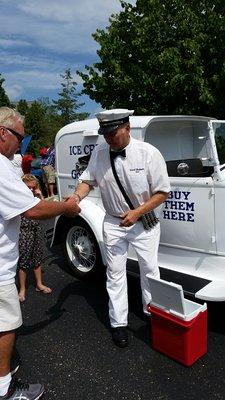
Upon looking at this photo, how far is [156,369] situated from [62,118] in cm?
4747

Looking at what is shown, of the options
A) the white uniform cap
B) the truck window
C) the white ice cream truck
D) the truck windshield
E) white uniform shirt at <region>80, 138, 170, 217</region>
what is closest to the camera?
the white uniform cap

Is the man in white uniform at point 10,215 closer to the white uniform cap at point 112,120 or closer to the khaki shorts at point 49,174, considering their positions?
the white uniform cap at point 112,120

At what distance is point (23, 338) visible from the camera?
12.6 feet

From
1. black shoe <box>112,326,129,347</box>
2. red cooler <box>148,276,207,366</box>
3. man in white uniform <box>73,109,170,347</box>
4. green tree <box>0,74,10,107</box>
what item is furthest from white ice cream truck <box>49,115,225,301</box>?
green tree <box>0,74,10,107</box>

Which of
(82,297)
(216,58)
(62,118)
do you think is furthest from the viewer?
(62,118)

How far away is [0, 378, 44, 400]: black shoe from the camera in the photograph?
2.84 meters

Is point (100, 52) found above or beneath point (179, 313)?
above

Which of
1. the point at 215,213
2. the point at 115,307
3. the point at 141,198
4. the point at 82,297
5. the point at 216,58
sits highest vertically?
the point at 216,58

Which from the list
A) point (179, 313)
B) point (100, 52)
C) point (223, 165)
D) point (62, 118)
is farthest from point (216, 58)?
point (62, 118)

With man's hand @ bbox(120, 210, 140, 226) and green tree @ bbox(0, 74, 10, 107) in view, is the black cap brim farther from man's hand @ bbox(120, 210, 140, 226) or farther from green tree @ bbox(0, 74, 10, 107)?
green tree @ bbox(0, 74, 10, 107)

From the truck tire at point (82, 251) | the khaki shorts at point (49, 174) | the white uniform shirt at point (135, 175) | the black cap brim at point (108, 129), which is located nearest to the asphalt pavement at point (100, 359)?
the truck tire at point (82, 251)

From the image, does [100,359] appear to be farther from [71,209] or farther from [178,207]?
[178,207]

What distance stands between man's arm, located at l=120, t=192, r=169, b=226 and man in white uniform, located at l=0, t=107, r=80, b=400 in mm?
664

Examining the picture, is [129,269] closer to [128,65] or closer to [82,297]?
[82,297]
